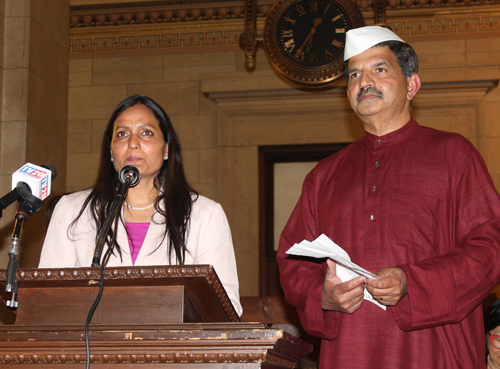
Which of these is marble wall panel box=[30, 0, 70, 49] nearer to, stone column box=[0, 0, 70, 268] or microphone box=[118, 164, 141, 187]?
stone column box=[0, 0, 70, 268]

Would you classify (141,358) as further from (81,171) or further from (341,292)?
(81,171)

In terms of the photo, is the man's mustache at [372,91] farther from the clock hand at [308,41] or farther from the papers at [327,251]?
the clock hand at [308,41]

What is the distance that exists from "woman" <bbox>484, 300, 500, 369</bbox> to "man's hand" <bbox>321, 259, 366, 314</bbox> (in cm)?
132

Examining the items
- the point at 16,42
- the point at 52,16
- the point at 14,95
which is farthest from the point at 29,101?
the point at 52,16

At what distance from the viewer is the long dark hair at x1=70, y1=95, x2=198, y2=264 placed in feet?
9.64

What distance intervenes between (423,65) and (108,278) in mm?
6032

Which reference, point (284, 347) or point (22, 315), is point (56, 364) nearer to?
point (22, 315)

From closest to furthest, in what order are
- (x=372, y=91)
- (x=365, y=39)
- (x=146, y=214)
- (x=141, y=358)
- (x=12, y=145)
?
(x=141, y=358) → (x=372, y=91) → (x=365, y=39) → (x=146, y=214) → (x=12, y=145)

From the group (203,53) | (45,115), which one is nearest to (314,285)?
(45,115)

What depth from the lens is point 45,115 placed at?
5.39m

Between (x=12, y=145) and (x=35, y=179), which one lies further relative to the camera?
(x=12, y=145)

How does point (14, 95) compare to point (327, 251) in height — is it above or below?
above

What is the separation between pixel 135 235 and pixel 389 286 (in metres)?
1.21

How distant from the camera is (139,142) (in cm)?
313
